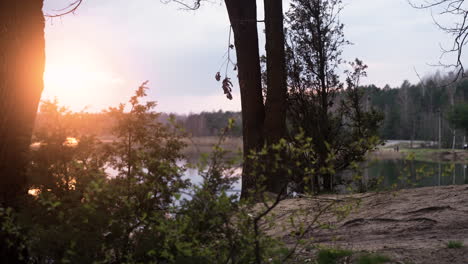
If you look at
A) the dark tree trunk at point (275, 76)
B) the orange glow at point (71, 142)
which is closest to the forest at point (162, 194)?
the orange glow at point (71, 142)

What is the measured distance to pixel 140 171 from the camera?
3188mm

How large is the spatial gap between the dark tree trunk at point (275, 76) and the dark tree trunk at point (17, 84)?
4162mm

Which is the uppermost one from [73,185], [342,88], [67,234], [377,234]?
[342,88]

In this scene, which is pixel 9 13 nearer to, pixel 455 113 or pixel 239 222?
pixel 239 222

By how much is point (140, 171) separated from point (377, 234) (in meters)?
3.14

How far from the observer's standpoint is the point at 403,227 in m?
5.12

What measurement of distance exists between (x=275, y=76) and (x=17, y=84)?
4553mm

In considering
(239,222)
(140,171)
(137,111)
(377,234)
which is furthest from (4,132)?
(377,234)

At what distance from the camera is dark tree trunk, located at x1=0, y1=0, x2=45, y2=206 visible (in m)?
3.96

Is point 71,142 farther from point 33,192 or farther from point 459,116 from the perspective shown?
point 459,116

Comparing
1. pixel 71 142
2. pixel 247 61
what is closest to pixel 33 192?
pixel 71 142

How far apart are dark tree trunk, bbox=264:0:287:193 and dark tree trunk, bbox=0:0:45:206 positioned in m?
4.16

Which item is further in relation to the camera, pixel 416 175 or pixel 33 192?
pixel 33 192

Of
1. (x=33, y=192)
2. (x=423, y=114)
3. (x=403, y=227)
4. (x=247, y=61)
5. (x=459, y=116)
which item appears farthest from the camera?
(x=423, y=114)
